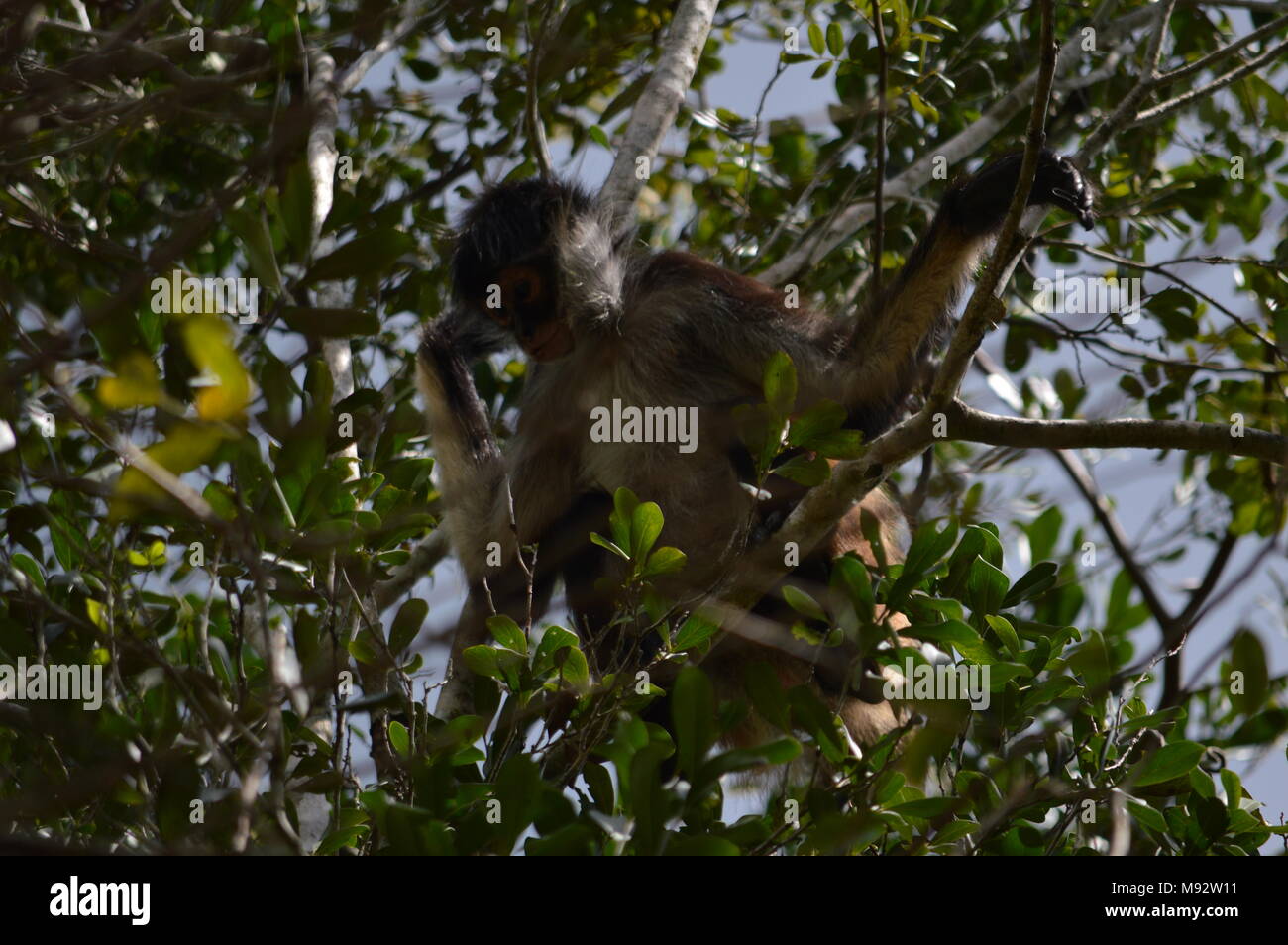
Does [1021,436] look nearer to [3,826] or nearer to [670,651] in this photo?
[670,651]

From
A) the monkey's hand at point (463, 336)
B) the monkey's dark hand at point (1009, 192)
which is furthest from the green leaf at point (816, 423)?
the monkey's hand at point (463, 336)

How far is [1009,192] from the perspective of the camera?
4066 millimetres

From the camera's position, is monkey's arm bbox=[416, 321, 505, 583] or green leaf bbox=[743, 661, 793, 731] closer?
green leaf bbox=[743, 661, 793, 731]

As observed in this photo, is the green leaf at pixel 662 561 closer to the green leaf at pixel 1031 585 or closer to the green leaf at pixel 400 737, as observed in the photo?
the green leaf at pixel 400 737

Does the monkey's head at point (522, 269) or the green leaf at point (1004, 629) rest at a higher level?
the monkey's head at point (522, 269)

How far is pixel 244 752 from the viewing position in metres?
3.43

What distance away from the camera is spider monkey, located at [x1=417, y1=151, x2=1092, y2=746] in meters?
4.25

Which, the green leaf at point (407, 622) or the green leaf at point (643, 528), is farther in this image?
the green leaf at point (407, 622)

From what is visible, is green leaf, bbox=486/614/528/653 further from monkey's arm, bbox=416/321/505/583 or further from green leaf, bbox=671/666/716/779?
monkey's arm, bbox=416/321/505/583

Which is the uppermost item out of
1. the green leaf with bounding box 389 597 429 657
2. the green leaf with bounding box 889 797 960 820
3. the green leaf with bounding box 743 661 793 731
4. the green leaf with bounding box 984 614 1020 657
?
the green leaf with bounding box 389 597 429 657

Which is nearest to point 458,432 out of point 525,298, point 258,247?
point 525,298

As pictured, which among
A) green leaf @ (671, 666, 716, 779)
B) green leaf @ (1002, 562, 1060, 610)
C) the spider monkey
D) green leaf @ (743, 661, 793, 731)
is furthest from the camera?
the spider monkey

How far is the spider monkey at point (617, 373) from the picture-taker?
4.25m

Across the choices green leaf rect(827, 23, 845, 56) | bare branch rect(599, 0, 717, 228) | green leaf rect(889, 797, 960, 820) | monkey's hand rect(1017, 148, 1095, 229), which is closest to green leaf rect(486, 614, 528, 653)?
green leaf rect(889, 797, 960, 820)
